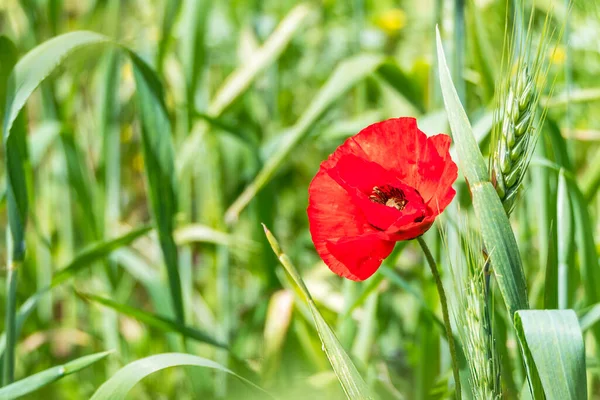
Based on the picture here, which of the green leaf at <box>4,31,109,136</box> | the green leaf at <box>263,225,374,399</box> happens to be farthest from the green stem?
the green leaf at <box>263,225,374,399</box>

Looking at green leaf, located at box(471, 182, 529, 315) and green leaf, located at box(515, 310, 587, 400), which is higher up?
green leaf, located at box(471, 182, 529, 315)

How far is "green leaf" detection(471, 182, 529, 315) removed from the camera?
15.8 inches

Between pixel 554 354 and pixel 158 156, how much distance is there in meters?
0.46

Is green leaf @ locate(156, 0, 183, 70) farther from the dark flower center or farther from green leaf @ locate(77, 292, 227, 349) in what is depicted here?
the dark flower center

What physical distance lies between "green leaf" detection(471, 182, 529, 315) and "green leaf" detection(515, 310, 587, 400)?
0.08 feet

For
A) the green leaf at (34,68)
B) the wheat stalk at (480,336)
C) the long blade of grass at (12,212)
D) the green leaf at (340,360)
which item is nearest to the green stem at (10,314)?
the long blade of grass at (12,212)

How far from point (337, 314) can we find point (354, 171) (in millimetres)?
624

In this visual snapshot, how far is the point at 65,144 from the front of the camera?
39.6 inches

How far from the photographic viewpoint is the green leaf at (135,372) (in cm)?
49

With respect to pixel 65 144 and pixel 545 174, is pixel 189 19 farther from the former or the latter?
pixel 545 174

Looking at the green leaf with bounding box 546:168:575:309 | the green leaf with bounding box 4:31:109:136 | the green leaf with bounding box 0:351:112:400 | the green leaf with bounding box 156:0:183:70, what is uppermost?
the green leaf with bounding box 156:0:183:70

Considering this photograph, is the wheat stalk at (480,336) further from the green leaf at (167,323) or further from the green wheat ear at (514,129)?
the green leaf at (167,323)

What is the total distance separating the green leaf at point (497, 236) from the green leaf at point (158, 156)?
16.0 inches

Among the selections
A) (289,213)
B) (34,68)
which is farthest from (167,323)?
(289,213)
